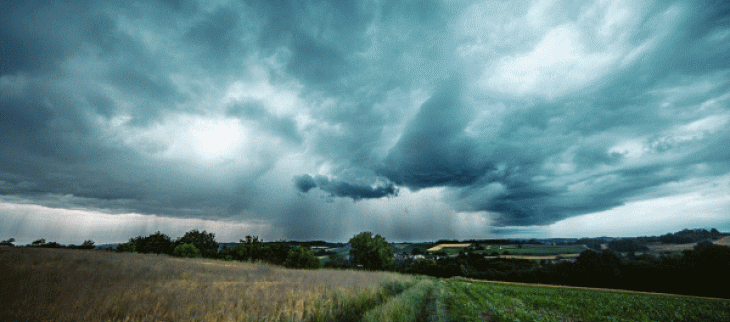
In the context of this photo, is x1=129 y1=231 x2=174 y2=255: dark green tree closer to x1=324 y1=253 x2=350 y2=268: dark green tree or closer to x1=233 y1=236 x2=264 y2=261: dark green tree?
x1=233 y1=236 x2=264 y2=261: dark green tree

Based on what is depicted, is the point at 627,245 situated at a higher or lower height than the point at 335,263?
lower

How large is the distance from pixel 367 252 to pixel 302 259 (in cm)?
1683

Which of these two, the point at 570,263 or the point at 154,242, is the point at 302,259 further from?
the point at 570,263

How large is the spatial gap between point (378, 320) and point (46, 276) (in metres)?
9.47

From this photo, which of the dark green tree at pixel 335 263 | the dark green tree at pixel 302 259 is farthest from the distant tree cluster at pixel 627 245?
the dark green tree at pixel 302 259

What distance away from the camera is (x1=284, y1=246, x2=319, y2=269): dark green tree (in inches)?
2373

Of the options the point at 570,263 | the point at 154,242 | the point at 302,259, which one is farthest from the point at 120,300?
the point at 570,263

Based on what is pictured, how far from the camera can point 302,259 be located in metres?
60.8

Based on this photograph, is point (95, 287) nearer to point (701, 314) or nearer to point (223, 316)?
point (223, 316)

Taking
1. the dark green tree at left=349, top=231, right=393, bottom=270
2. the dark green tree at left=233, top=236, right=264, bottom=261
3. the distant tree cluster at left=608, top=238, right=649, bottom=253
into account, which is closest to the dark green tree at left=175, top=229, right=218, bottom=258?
the dark green tree at left=233, top=236, right=264, bottom=261

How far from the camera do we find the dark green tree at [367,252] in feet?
222

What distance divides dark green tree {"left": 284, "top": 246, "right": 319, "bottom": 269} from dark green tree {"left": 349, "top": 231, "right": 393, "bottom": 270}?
10567 millimetres

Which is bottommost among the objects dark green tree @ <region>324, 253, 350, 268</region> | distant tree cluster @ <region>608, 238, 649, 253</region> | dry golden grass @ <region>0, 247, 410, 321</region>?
distant tree cluster @ <region>608, 238, 649, 253</region>

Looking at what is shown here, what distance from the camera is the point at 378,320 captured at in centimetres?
811
